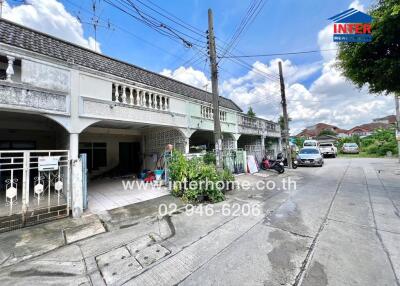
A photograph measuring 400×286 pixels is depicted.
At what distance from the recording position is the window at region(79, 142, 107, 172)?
11.0 metres

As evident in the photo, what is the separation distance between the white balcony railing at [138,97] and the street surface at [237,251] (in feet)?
12.9

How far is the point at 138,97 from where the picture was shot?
23.7 ft

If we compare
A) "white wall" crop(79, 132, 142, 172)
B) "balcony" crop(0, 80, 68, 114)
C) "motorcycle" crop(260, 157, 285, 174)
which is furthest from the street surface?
"white wall" crop(79, 132, 142, 172)

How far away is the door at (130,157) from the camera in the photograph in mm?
12438

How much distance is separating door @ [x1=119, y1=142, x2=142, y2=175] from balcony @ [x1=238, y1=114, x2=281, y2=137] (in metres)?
7.08

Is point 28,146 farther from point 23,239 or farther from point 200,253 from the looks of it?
point 200,253

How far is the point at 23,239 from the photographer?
3.85 meters

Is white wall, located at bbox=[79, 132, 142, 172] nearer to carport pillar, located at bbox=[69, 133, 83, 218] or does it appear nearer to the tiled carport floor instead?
the tiled carport floor

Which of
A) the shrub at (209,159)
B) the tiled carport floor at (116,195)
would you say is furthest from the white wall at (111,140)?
the shrub at (209,159)

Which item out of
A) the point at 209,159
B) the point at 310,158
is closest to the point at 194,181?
the point at 209,159

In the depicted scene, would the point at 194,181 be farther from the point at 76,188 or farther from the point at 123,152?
the point at 123,152

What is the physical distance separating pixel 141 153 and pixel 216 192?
7191 millimetres

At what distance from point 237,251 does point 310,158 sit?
14.1 metres

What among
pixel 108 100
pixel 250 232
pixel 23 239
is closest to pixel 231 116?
pixel 108 100
